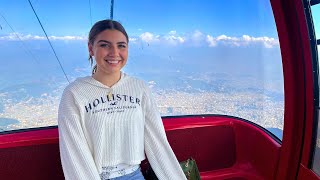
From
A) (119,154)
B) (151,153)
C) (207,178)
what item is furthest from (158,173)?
(207,178)

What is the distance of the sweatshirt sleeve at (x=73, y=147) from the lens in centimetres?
161

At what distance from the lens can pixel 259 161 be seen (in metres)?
2.45

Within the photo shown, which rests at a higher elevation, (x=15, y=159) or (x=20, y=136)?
(x=20, y=136)

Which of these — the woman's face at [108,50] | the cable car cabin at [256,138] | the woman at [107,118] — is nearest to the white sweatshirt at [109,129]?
the woman at [107,118]

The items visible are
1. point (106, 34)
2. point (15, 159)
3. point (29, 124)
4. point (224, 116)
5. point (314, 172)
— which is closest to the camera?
point (106, 34)

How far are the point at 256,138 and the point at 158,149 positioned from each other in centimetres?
99

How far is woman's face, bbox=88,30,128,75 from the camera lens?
1707 mm

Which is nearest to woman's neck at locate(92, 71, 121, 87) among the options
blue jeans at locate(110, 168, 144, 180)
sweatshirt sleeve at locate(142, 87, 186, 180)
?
sweatshirt sleeve at locate(142, 87, 186, 180)

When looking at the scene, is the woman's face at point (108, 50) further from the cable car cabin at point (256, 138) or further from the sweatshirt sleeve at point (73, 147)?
the cable car cabin at point (256, 138)

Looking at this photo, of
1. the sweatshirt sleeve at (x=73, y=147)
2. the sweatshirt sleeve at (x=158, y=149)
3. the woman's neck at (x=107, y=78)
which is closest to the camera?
the sweatshirt sleeve at (x=73, y=147)

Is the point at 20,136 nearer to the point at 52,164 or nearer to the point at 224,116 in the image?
the point at 52,164

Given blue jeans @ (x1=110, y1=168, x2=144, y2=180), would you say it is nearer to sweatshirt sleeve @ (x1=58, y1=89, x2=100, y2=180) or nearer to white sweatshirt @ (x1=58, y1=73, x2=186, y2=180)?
white sweatshirt @ (x1=58, y1=73, x2=186, y2=180)

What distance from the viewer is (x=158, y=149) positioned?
6.39ft

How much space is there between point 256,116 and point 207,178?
0.72 metres
